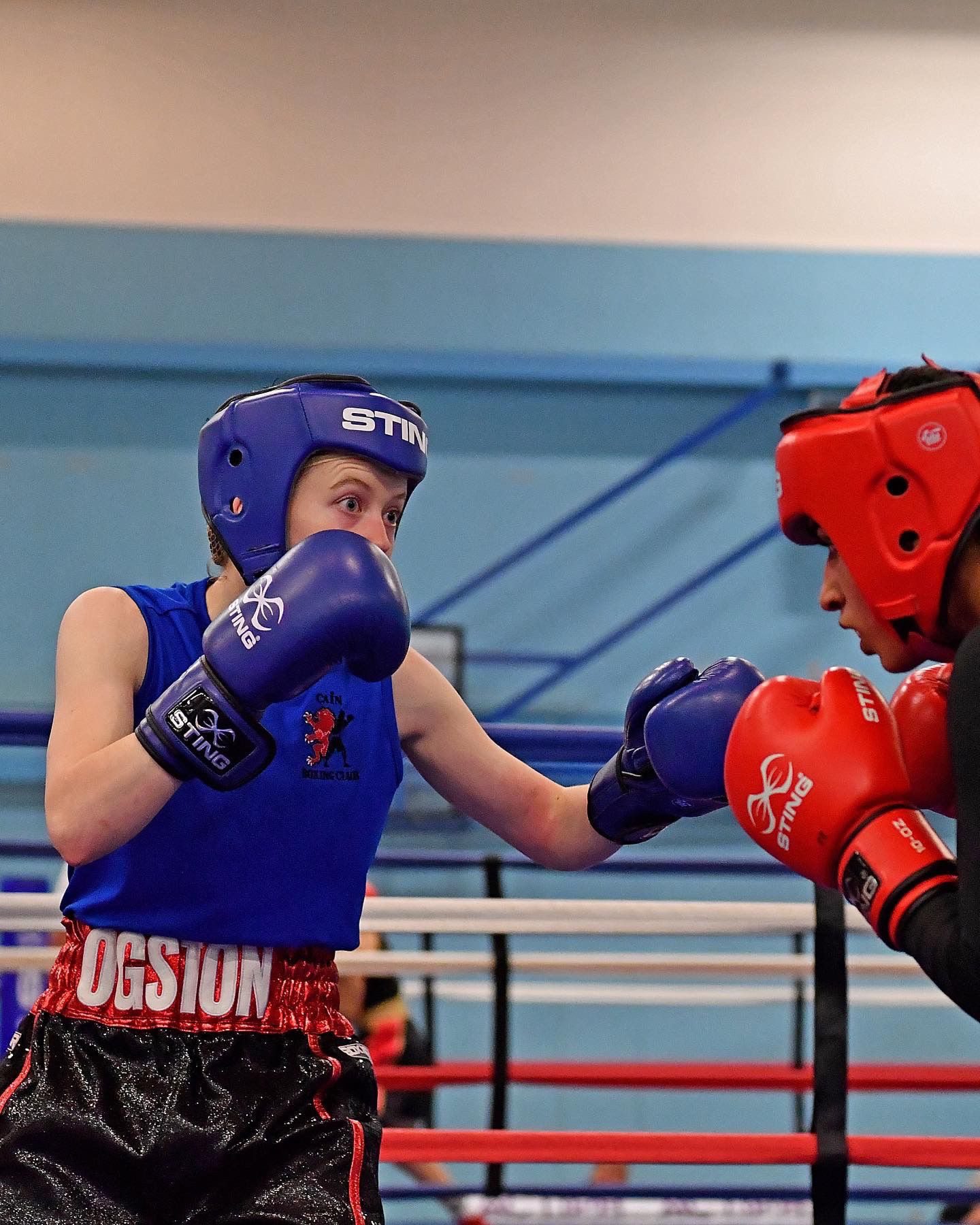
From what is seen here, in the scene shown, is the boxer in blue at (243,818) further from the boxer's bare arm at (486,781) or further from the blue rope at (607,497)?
the blue rope at (607,497)

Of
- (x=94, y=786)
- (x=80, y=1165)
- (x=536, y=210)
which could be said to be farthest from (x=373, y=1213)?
(x=536, y=210)

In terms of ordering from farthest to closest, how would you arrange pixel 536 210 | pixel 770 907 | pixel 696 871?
pixel 536 210 → pixel 696 871 → pixel 770 907

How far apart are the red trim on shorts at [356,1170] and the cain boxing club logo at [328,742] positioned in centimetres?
36

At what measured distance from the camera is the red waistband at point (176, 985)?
1.46 m

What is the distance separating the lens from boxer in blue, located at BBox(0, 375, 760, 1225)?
4.47 ft

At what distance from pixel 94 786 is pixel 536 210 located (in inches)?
159

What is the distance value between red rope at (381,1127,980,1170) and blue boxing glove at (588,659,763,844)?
22.0 inches

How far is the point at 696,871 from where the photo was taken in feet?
8.36

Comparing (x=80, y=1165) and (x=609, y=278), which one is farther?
(x=609, y=278)

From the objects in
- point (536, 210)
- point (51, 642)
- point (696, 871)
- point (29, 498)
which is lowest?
point (696, 871)

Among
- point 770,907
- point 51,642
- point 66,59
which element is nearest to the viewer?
point 770,907

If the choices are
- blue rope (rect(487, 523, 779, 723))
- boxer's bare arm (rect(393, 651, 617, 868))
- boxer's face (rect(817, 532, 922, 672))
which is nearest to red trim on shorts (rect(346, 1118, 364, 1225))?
boxer's bare arm (rect(393, 651, 617, 868))

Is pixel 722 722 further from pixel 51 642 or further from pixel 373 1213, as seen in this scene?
pixel 51 642

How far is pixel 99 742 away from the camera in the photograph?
4.66ft
